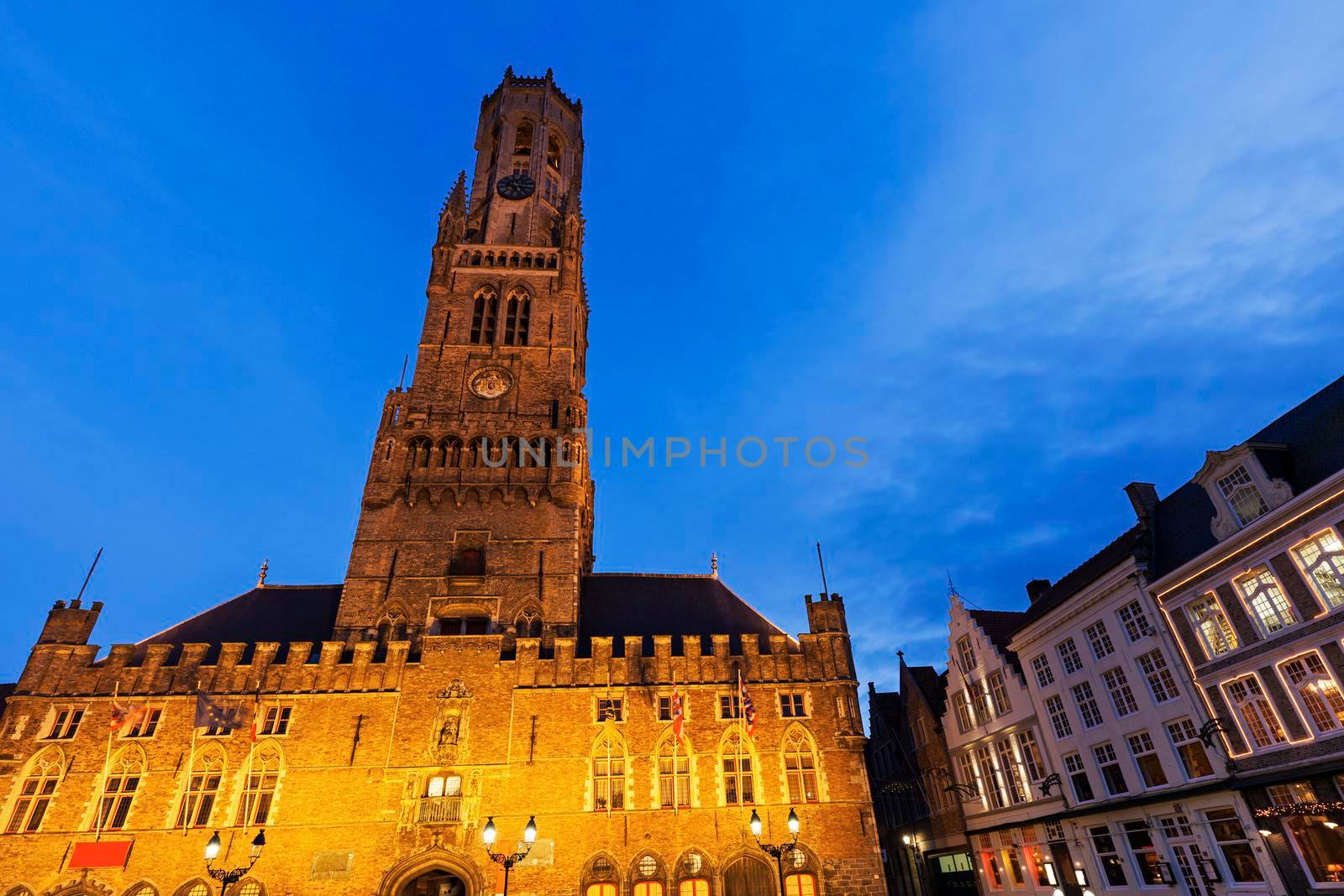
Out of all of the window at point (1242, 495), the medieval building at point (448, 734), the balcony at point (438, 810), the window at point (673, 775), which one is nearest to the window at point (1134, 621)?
the window at point (1242, 495)

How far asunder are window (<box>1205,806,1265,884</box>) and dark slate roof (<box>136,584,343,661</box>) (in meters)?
35.2

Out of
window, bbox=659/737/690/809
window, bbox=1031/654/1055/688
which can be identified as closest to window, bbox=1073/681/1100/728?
window, bbox=1031/654/1055/688

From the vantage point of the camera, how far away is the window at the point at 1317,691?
20.0m

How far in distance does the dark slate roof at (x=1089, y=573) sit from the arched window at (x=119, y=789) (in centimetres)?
3794

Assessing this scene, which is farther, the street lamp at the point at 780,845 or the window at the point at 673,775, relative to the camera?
the window at the point at 673,775

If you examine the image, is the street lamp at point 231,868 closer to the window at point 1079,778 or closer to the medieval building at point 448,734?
the medieval building at point 448,734

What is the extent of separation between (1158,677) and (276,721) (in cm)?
3410

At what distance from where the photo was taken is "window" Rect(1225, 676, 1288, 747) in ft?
71.0

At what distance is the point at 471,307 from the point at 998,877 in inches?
1637

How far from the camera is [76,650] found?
30094mm

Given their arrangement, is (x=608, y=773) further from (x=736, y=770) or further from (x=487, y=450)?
(x=487, y=450)

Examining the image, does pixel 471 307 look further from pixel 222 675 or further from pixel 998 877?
pixel 998 877

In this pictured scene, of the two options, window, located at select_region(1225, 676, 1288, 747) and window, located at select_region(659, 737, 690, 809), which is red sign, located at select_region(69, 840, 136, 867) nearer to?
window, located at select_region(659, 737, 690, 809)

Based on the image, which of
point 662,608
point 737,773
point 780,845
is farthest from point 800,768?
point 662,608
